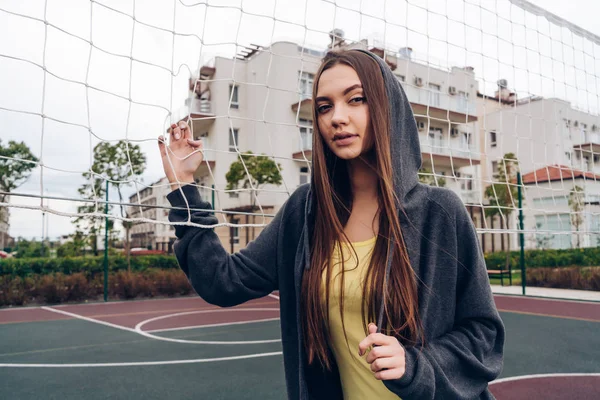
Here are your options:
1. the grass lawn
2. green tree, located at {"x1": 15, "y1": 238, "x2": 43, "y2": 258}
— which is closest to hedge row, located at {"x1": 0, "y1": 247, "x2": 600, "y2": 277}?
the grass lawn

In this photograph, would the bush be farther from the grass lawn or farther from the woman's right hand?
the woman's right hand

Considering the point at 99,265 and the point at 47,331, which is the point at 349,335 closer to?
the point at 47,331

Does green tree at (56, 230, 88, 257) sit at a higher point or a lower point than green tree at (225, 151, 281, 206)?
lower

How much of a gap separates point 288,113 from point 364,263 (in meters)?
8.72

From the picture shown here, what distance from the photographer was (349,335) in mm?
1264

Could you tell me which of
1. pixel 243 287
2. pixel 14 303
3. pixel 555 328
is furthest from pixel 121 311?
pixel 243 287

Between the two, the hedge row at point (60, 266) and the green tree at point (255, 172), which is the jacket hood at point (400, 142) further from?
the green tree at point (255, 172)

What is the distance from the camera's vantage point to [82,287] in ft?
34.1

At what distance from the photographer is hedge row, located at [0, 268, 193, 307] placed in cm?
1003

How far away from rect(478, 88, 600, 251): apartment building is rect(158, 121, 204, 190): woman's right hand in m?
2.47

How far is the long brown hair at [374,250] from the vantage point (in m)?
1.19

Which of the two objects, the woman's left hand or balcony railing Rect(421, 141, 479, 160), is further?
balcony railing Rect(421, 141, 479, 160)

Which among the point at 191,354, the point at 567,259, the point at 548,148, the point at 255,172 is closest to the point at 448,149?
the point at 191,354

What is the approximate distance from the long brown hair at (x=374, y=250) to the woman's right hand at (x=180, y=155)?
1.28 feet
